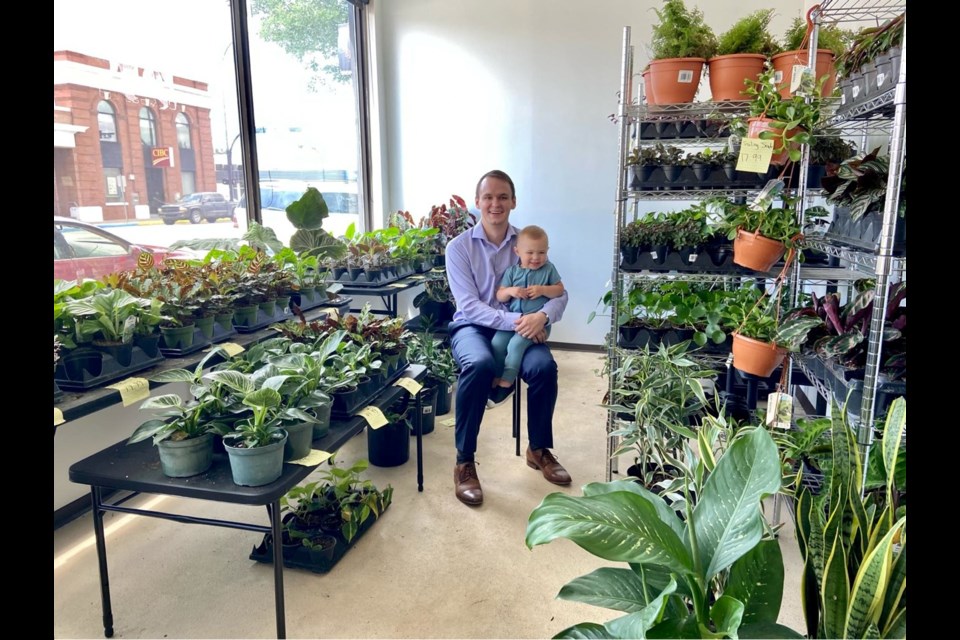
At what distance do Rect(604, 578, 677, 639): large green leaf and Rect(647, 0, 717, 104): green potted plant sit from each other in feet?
7.03

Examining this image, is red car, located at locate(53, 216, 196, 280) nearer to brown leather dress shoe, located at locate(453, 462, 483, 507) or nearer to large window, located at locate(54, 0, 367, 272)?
large window, located at locate(54, 0, 367, 272)

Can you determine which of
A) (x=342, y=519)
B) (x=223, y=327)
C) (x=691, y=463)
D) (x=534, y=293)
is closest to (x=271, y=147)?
(x=223, y=327)

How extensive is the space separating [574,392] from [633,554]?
127 inches

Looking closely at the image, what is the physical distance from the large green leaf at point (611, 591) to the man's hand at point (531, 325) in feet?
5.93

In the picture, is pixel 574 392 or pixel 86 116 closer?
pixel 86 116

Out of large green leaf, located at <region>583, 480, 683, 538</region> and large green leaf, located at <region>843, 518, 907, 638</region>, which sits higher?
large green leaf, located at <region>583, 480, 683, 538</region>

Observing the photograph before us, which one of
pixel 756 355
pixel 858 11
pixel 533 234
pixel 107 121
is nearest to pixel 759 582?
pixel 756 355

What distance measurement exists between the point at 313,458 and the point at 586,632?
1065 millimetres

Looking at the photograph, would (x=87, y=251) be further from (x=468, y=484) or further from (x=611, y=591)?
(x=611, y=591)

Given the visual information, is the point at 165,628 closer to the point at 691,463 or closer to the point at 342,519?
the point at 342,519

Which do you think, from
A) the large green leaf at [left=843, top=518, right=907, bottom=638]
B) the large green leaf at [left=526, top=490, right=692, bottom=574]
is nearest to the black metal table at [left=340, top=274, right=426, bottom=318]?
the large green leaf at [left=526, top=490, right=692, bottom=574]

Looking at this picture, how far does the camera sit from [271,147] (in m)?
3.85

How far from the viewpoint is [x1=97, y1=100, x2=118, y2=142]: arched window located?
105 inches

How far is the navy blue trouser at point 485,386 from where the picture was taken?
9.05 feet
